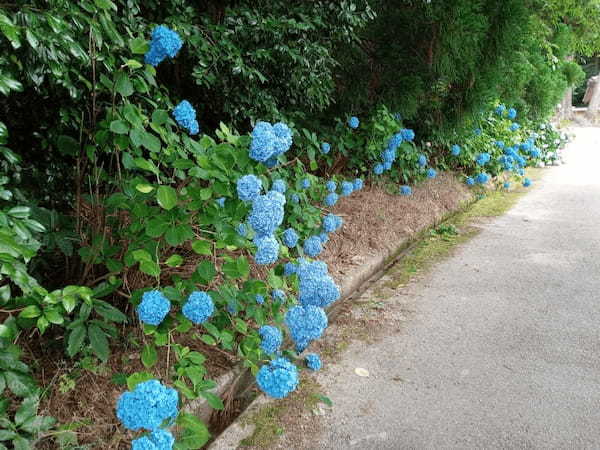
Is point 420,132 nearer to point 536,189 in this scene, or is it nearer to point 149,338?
point 536,189

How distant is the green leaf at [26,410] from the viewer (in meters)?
1.61

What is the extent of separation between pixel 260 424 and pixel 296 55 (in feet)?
7.78

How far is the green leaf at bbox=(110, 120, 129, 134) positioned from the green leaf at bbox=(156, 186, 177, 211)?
0.27 m

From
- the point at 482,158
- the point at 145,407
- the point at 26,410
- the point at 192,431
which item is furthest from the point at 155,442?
the point at 482,158

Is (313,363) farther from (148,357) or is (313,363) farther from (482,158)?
(482,158)

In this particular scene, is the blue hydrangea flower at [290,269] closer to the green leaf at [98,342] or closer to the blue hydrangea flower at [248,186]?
the blue hydrangea flower at [248,186]

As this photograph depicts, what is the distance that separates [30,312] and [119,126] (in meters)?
0.74

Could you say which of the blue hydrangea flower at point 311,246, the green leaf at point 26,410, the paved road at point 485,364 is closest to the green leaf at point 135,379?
the green leaf at point 26,410

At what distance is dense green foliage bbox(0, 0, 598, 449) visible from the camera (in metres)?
1.84

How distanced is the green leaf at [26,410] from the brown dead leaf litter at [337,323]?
20 cm

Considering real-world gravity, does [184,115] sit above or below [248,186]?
above

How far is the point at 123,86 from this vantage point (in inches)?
77.2

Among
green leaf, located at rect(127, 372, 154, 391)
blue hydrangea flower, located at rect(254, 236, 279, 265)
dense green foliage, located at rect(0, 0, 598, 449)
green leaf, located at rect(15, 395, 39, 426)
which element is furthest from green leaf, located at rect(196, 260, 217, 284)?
green leaf, located at rect(15, 395, 39, 426)

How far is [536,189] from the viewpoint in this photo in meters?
7.81
